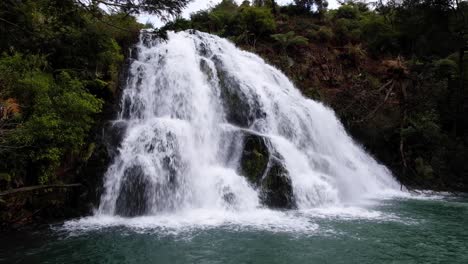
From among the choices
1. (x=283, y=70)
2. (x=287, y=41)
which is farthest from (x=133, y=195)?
(x=287, y=41)

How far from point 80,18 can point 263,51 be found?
18.0 meters

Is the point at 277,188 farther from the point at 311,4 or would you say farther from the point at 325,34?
the point at 311,4

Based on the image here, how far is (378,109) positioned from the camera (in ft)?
62.0

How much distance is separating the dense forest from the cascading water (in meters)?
1.02

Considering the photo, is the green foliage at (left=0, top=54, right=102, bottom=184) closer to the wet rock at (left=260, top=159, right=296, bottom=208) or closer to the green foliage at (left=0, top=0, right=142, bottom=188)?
the green foliage at (left=0, top=0, right=142, bottom=188)

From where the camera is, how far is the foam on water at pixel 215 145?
10289 mm

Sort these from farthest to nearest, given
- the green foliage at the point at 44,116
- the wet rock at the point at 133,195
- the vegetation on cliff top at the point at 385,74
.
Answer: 1. the vegetation on cliff top at the point at 385,74
2. the wet rock at the point at 133,195
3. the green foliage at the point at 44,116

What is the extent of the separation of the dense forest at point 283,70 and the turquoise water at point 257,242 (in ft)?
6.47

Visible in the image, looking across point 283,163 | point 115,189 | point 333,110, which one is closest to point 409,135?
point 333,110

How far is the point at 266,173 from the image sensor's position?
11625 mm

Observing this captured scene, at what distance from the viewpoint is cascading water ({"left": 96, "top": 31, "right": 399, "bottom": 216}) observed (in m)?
10.7

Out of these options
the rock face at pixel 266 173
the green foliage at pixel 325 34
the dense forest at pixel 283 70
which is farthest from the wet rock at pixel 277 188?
the green foliage at pixel 325 34

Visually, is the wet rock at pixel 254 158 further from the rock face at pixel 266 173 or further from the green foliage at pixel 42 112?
the green foliage at pixel 42 112

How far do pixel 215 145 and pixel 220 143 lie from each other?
19cm
